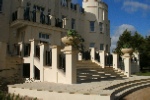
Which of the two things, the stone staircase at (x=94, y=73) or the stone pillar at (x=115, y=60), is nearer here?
the stone staircase at (x=94, y=73)

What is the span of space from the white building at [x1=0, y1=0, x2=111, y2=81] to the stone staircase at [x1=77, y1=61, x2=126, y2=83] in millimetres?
2386

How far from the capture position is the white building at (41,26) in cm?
1609

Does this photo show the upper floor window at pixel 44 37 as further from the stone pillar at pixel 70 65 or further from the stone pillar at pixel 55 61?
the stone pillar at pixel 70 65

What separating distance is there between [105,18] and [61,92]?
2655 centimetres

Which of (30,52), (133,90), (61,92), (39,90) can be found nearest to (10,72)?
(30,52)

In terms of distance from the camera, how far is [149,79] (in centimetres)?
1814

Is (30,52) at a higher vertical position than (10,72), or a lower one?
higher

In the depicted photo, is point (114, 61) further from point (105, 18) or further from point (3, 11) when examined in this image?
point (105, 18)

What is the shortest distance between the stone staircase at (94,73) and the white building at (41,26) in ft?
7.83

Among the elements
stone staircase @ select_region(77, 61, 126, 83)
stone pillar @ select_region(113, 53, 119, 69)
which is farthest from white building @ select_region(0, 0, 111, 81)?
stone pillar @ select_region(113, 53, 119, 69)

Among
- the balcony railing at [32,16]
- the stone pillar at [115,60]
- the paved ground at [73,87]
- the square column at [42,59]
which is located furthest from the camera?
the balcony railing at [32,16]

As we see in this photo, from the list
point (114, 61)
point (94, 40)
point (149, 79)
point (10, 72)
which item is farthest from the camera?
point (94, 40)

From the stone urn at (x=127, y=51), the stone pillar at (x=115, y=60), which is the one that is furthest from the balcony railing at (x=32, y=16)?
the stone urn at (x=127, y=51)

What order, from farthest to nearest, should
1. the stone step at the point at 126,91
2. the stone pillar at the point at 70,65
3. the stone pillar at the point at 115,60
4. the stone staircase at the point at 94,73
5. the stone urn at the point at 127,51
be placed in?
1. the stone pillar at the point at 115,60
2. the stone urn at the point at 127,51
3. the stone staircase at the point at 94,73
4. the stone pillar at the point at 70,65
5. the stone step at the point at 126,91
